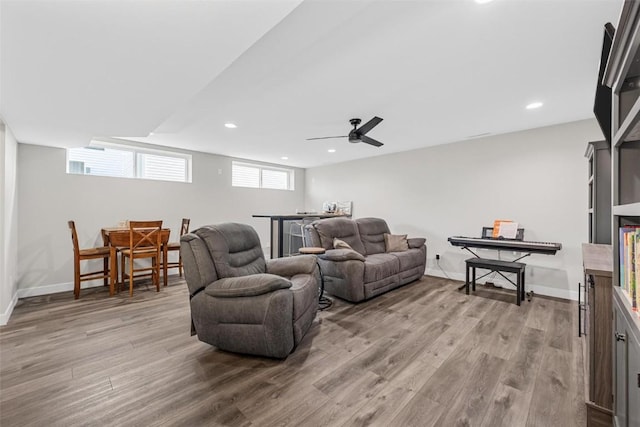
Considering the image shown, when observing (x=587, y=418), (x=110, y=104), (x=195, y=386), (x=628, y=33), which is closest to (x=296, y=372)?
(x=195, y=386)

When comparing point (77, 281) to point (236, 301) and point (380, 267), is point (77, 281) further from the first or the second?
point (380, 267)

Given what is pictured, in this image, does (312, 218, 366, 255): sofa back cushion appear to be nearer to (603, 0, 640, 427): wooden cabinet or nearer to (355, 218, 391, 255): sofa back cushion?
(355, 218, 391, 255): sofa back cushion

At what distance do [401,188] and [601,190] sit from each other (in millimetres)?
3309

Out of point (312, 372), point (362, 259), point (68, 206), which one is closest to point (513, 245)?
point (362, 259)

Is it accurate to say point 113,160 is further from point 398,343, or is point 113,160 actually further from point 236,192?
point 398,343

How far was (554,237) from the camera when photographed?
382 cm

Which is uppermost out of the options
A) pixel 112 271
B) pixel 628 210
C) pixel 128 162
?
pixel 128 162

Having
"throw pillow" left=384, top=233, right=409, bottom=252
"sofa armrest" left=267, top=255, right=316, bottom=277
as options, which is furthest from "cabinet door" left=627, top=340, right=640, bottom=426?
"throw pillow" left=384, top=233, right=409, bottom=252

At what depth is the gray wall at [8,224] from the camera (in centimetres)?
284

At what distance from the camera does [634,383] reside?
1.00 m

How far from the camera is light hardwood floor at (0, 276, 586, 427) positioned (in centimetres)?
160

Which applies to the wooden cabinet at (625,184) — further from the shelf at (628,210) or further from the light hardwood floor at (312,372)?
the light hardwood floor at (312,372)

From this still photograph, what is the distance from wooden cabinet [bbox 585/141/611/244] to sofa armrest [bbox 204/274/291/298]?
9.03 ft

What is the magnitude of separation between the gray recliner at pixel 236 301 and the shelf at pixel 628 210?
194 cm
